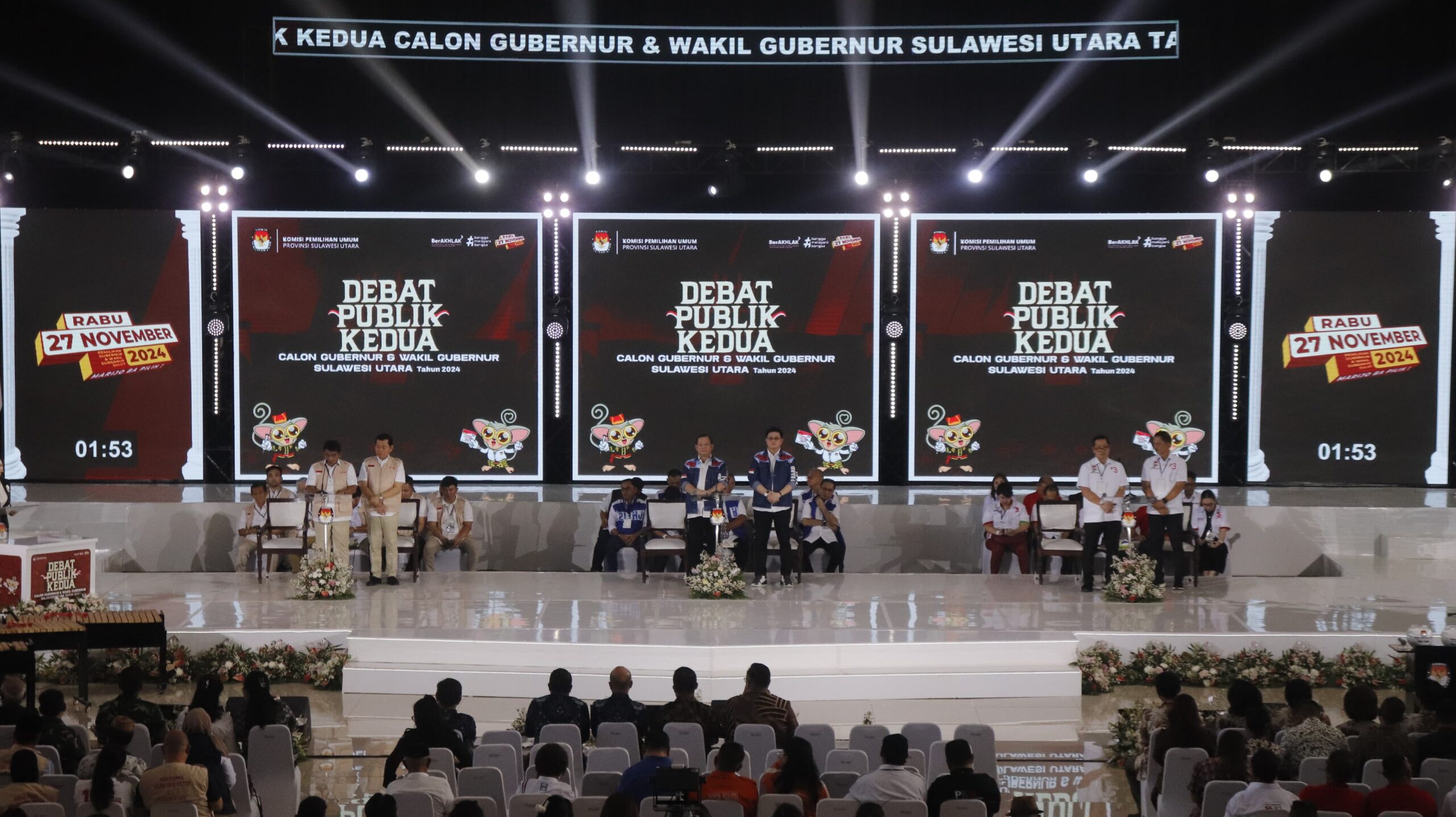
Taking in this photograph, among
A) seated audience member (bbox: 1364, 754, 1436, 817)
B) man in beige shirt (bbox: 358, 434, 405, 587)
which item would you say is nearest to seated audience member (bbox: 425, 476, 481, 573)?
man in beige shirt (bbox: 358, 434, 405, 587)

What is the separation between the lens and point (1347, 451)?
14.9 m

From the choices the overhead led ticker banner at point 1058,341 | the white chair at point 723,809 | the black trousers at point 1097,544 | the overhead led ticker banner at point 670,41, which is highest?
the overhead led ticker banner at point 670,41

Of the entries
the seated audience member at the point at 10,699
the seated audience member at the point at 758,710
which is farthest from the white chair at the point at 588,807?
the seated audience member at the point at 10,699

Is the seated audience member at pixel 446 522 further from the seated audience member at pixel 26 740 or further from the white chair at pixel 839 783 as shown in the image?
the white chair at pixel 839 783

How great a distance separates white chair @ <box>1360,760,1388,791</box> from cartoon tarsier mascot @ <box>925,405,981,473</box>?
910cm

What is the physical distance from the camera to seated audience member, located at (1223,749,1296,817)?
210 inches

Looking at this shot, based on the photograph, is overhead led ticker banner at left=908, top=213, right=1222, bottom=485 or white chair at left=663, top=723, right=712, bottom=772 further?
overhead led ticker banner at left=908, top=213, right=1222, bottom=485

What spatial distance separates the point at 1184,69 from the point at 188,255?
1014 centimetres

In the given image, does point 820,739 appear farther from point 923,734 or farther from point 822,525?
point 822,525

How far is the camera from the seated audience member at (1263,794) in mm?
5324

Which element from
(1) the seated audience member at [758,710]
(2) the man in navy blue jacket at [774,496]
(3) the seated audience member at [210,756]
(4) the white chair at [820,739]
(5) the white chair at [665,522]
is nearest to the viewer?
(3) the seated audience member at [210,756]

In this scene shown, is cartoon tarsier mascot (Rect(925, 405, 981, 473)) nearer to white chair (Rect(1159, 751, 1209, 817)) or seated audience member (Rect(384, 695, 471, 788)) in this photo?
white chair (Rect(1159, 751, 1209, 817))

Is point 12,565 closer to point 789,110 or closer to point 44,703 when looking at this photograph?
point 44,703

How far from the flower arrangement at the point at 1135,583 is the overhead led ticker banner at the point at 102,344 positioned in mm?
9295
